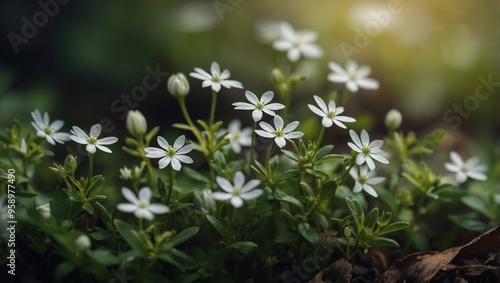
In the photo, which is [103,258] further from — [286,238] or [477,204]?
[477,204]

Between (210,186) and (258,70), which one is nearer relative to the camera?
(210,186)

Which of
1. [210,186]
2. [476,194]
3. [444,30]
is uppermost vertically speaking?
[444,30]

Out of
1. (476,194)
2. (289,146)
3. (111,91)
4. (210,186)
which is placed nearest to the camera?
(210,186)

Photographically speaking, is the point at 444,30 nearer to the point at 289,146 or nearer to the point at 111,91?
the point at 289,146

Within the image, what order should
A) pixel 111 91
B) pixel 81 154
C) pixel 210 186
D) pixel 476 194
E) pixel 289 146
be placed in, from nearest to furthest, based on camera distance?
pixel 210 186 → pixel 476 194 → pixel 81 154 → pixel 289 146 → pixel 111 91

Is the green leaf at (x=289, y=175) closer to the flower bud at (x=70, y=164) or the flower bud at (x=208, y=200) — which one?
the flower bud at (x=208, y=200)

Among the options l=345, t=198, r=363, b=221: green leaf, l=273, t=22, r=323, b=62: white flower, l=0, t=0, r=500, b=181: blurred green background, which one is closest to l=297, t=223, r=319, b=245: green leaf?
l=345, t=198, r=363, b=221: green leaf

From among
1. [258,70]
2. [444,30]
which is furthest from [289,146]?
[444,30]

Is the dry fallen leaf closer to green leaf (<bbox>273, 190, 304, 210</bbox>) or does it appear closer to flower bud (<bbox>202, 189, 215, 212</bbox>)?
green leaf (<bbox>273, 190, 304, 210</bbox>)
